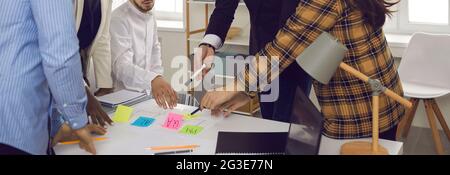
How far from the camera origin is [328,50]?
45.9 inches

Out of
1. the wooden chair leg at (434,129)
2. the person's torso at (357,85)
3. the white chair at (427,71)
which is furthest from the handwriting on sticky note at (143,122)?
the wooden chair leg at (434,129)

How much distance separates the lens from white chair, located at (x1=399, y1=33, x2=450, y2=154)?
3141mm

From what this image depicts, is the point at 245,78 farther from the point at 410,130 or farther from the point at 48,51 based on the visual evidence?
the point at 410,130

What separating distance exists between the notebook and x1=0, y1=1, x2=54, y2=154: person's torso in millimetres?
683

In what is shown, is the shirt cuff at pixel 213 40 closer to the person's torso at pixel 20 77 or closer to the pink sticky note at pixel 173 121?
the pink sticky note at pixel 173 121

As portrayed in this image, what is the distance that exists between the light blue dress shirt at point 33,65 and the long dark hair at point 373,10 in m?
0.79

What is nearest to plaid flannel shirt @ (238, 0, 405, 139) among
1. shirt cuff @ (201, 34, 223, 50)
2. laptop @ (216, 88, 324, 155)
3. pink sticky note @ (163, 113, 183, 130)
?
laptop @ (216, 88, 324, 155)

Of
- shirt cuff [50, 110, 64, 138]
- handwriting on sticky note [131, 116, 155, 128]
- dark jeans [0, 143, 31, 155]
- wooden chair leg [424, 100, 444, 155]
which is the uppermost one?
dark jeans [0, 143, 31, 155]

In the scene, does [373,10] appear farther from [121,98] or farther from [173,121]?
[121,98]

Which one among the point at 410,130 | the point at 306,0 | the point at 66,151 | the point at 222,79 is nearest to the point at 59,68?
the point at 66,151

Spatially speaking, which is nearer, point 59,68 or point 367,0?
point 59,68

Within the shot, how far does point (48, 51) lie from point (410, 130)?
3095 mm

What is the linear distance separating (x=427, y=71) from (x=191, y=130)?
2.27 meters

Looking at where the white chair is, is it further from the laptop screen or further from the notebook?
the laptop screen
